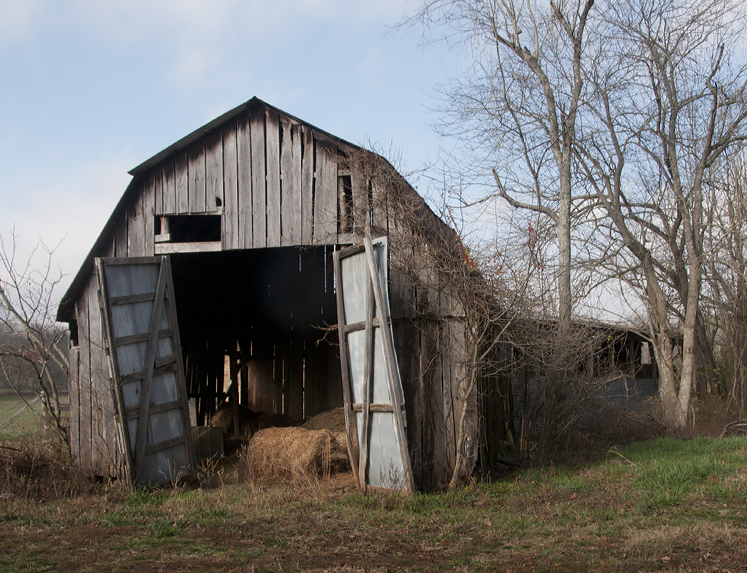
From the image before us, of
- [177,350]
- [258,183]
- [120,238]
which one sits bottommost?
[177,350]

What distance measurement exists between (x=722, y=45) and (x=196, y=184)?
12.7 m

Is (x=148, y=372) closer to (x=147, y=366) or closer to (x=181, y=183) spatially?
(x=147, y=366)

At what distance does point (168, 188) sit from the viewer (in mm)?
8922

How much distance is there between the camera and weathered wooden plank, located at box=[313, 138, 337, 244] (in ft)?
26.7

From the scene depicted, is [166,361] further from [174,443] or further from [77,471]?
[77,471]

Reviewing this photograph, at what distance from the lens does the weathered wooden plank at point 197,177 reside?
8789 mm

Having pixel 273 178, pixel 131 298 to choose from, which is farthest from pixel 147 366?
pixel 273 178

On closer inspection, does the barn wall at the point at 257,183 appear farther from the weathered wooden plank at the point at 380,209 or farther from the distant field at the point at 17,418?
the distant field at the point at 17,418

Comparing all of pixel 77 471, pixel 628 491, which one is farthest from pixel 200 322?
pixel 628 491

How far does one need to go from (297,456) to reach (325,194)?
3736 mm

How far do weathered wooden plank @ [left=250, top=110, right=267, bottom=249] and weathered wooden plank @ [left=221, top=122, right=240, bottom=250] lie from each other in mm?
267

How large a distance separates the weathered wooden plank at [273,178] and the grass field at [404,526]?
3.42 metres

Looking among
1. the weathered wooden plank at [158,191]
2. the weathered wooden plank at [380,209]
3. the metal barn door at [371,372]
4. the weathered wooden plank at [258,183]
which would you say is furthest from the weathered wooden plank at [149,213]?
the weathered wooden plank at [380,209]

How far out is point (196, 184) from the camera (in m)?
8.81
